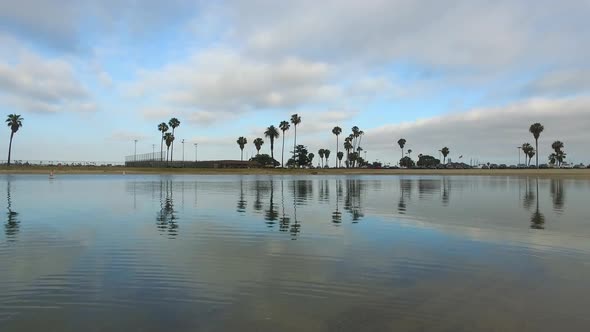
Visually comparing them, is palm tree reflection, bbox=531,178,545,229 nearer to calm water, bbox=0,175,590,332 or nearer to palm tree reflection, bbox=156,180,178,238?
calm water, bbox=0,175,590,332

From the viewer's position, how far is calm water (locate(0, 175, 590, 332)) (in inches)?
361

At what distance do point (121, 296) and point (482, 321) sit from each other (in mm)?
→ 8479

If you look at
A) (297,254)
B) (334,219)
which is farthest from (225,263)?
(334,219)

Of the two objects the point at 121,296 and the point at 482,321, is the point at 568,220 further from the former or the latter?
the point at 121,296

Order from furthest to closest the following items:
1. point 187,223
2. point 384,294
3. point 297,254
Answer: point 187,223, point 297,254, point 384,294

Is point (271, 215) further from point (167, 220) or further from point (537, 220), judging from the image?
point (537, 220)

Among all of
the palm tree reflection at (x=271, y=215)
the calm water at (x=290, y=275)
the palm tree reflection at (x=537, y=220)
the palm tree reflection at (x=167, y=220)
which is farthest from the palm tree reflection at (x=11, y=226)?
the palm tree reflection at (x=537, y=220)

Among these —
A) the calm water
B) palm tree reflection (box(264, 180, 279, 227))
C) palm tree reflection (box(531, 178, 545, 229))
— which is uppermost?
palm tree reflection (box(264, 180, 279, 227))

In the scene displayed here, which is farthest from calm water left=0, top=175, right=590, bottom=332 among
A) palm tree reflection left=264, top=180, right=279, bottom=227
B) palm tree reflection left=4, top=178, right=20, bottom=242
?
palm tree reflection left=264, top=180, right=279, bottom=227

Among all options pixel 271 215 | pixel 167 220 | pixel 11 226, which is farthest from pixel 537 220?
pixel 11 226

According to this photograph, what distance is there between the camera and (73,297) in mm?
10508

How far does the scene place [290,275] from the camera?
42.1 feet

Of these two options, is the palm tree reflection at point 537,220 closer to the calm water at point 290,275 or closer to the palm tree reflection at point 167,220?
the calm water at point 290,275

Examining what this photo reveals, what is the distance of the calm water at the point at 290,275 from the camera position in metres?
9.18
